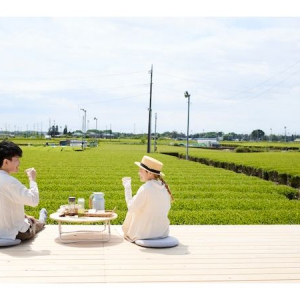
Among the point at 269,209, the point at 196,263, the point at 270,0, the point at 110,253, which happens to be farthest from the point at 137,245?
the point at 269,209

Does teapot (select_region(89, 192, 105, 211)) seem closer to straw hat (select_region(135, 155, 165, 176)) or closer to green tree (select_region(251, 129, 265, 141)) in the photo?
straw hat (select_region(135, 155, 165, 176))

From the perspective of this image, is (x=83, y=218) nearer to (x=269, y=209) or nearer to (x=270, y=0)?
(x=270, y=0)

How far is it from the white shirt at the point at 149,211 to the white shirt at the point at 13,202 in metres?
1.35

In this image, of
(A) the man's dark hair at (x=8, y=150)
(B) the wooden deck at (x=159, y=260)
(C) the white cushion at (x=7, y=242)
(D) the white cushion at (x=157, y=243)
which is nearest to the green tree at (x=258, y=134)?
(B) the wooden deck at (x=159, y=260)

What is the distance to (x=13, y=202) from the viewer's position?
6.06 meters

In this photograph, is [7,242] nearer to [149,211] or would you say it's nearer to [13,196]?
[13,196]

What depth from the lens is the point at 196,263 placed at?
18.0ft

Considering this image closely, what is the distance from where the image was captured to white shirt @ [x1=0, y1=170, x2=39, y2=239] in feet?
19.1

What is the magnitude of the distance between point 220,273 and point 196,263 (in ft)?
1.52

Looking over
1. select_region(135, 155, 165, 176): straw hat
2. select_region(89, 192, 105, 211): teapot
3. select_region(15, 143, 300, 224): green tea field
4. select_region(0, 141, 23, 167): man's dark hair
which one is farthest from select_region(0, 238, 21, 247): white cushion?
select_region(15, 143, 300, 224): green tea field

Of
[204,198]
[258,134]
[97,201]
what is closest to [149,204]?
[97,201]

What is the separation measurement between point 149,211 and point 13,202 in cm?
187

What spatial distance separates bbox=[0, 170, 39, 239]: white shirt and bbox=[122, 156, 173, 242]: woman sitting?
4.43 feet

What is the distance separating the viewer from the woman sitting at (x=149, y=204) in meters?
6.21
